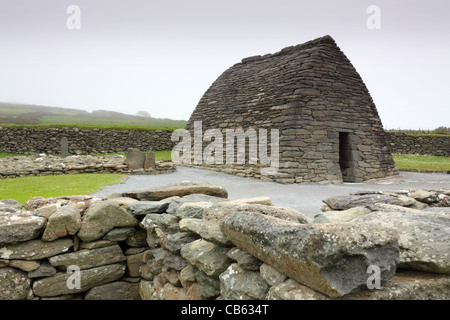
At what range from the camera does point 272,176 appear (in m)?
12.8

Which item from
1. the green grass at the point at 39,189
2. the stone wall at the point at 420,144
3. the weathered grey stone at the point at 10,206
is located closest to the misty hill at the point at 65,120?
the stone wall at the point at 420,144

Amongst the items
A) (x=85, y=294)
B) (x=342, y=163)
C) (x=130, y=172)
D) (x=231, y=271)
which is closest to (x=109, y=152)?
(x=130, y=172)

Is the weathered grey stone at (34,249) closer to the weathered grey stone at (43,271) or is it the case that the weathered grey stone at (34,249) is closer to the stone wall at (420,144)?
the weathered grey stone at (43,271)

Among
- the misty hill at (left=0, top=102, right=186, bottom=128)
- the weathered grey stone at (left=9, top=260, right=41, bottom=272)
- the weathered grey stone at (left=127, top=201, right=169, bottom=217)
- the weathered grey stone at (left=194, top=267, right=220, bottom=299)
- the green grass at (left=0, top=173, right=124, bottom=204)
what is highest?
the misty hill at (left=0, top=102, right=186, bottom=128)

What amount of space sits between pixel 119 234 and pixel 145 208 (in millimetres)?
521

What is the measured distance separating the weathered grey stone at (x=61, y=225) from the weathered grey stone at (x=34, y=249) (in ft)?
0.29

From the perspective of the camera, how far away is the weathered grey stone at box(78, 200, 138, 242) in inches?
158

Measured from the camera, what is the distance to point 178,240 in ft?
11.8

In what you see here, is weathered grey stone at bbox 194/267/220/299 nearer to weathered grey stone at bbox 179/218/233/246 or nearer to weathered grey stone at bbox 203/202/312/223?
weathered grey stone at bbox 179/218/233/246

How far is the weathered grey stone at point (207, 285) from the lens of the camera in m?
2.91

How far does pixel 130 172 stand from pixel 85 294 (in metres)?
10.5

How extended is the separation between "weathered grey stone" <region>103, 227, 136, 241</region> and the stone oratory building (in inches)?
348

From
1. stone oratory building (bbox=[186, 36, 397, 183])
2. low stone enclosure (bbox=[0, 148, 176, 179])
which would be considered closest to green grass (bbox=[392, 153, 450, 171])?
stone oratory building (bbox=[186, 36, 397, 183])
